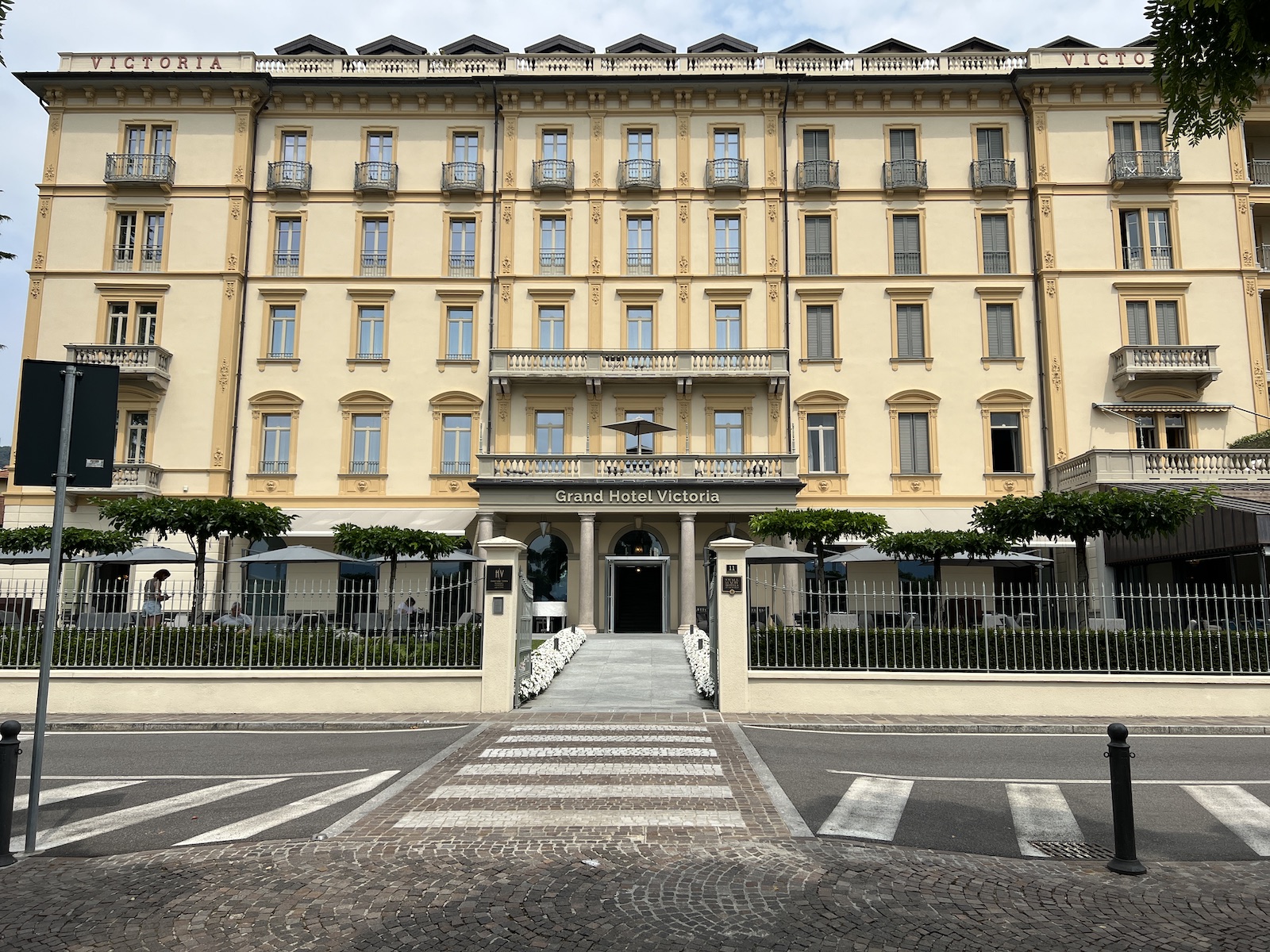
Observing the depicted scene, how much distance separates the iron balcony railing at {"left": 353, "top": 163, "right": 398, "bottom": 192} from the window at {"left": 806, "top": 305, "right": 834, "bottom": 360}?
14.8 metres

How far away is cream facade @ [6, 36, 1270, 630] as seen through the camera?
93.8 feet

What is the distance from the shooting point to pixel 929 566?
2928 cm

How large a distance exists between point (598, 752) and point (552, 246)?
22.8 metres

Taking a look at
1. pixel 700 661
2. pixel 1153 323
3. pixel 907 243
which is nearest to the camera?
pixel 700 661

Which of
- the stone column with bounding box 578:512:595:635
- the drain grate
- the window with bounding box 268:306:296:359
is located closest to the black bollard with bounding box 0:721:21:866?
the drain grate

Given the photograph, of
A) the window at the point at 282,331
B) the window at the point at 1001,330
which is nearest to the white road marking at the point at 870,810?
the window at the point at 1001,330

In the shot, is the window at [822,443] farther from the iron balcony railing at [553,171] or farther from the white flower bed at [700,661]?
the iron balcony railing at [553,171]

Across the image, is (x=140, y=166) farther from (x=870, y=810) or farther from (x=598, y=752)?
(x=870, y=810)

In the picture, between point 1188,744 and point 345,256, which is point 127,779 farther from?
point 345,256

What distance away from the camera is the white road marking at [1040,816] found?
23.0ft

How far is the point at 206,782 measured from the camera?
29.6ft

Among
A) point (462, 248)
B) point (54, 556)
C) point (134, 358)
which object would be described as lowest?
point (54, 556)

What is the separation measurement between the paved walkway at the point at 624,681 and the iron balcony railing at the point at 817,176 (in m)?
16.2

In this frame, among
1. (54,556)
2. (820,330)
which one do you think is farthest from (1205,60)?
(820,330)
